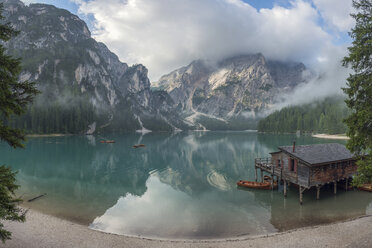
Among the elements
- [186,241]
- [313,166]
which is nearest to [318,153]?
[313,166]

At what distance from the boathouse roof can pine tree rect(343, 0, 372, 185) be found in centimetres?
1467

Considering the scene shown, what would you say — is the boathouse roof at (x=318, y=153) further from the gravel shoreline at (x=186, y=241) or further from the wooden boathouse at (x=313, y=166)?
the gravel shoreline at (x=186, y=241)

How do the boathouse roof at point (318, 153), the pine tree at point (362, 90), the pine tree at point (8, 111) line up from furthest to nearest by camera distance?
the boathouse roof at point (318, 153) < the pine tree at point (362, 90) < the pine tree at point (8, 111)

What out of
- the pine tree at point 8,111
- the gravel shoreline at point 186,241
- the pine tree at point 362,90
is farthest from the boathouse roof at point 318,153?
the pine tree at point 8,111

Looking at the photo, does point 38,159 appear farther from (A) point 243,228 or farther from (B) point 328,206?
(B) point 328,206

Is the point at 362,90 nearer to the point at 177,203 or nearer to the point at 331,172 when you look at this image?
the point at 331,172

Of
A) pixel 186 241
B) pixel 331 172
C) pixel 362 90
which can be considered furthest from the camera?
pixel 331 172

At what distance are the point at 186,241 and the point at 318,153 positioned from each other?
26418 millimetres

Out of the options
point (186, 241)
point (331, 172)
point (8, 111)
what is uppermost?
point (8, 111)

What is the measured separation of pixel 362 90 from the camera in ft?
59.2

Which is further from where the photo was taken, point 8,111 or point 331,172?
point 331,172

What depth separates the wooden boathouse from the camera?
32.5m

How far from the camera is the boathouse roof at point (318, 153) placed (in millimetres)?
32906

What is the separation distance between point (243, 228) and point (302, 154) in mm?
16558
